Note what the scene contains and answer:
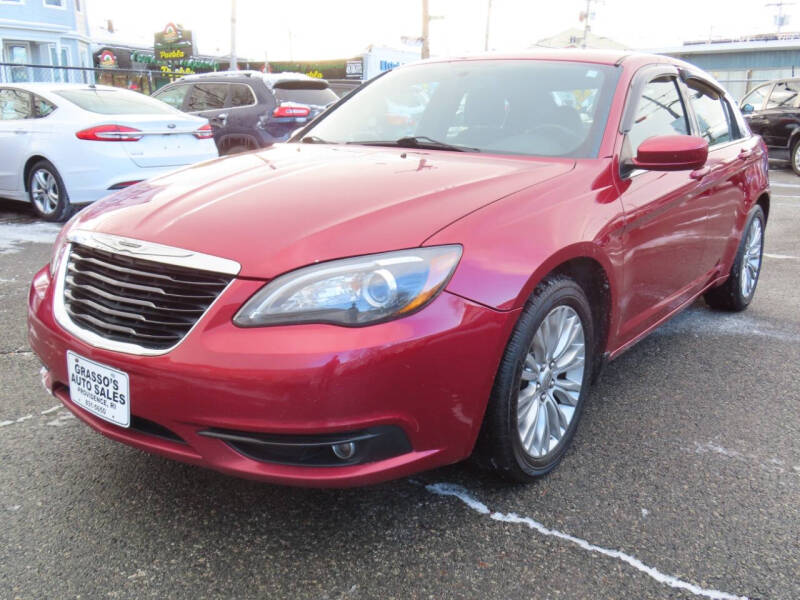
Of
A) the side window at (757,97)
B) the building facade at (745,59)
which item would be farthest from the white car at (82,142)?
the building facade at (745,59)

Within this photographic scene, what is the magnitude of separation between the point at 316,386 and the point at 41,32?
3311cm

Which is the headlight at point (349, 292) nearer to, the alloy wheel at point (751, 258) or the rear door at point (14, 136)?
the alloy wheel at point (751, 258)

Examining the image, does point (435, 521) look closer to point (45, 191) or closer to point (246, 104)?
point (45, 191)

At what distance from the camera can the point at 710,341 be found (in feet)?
13.4

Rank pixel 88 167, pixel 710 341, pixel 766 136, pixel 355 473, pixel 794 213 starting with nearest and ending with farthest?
pixel 355 473
pixel 710 341
pixel 88 167
pixel 794 213
pixel 766 136

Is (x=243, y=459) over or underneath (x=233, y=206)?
underneath

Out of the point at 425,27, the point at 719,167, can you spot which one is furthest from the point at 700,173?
the point at 425,27

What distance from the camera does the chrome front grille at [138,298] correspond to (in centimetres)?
201

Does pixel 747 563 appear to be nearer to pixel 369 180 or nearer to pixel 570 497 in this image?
pixel 570 497

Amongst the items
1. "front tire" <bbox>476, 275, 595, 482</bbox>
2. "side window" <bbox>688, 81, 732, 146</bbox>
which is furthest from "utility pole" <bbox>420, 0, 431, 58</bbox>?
"front tire" <bbox>476, 275, 595, 482</bbox>

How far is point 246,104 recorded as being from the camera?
9.43 meters

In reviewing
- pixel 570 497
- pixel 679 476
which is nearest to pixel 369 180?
pixel 570 497

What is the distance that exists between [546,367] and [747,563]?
0.83 m

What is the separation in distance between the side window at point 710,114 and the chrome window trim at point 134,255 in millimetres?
2744
